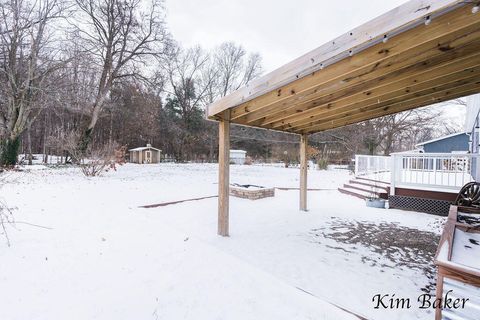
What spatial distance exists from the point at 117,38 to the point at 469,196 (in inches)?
717

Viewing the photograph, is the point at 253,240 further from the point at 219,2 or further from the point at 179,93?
the point at 179,93

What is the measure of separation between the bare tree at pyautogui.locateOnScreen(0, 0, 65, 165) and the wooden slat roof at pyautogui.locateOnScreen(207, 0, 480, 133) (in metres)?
12.2

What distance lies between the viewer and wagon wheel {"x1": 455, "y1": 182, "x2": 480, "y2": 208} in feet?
13.3

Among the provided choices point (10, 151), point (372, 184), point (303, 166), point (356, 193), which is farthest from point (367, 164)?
point (10, 151)

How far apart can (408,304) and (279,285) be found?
1162mm

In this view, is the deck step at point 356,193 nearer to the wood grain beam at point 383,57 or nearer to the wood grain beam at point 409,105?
the wood grain beam at point 409,105

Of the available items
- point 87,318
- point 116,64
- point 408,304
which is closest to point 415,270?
point 408,304

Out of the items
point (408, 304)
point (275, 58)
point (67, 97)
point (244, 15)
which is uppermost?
point (275, 58)

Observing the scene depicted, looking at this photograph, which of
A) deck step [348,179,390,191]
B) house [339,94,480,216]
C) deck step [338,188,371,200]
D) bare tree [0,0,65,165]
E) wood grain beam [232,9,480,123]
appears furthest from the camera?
bare tree [0,0,65,165]

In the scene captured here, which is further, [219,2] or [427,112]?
[427,112]

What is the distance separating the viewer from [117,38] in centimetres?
1541

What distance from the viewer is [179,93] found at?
28.2 metres

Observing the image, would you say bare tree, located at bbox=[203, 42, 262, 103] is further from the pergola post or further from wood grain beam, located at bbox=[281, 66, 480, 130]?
wood grain beam, located at bbox=[281, 66, 480, 130]

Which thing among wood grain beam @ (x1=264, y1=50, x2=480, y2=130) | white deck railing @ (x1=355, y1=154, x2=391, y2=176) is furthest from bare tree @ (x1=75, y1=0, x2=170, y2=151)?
white deck railing @ (x1=355, y1=154, x2=391, y2=176)
